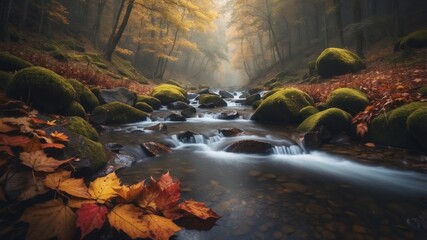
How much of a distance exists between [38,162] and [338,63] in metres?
13.6

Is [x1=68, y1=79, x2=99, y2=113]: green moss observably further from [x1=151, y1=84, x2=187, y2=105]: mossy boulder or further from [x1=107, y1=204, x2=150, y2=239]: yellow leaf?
[x1=107, y1=204, x2=150, y2=239]: yellow leaf

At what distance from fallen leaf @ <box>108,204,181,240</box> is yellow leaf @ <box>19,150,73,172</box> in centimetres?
78

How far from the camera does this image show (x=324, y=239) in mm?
2287

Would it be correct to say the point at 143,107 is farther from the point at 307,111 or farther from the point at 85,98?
the point at 307,111

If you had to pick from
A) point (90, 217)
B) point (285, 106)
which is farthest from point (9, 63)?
point (285, 106)

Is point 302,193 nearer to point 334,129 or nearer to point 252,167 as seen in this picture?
point 252,167

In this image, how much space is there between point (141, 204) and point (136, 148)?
3097mm

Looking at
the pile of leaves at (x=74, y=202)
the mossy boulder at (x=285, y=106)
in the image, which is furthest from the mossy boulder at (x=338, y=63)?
the pile of leaves at (x=74, y=202)

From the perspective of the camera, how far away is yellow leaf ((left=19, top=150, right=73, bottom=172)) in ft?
7.22

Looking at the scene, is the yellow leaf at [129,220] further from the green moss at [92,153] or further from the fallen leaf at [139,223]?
the green moss at [92,153]

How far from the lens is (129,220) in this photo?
1.88 m

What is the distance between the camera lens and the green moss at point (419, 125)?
4591mm

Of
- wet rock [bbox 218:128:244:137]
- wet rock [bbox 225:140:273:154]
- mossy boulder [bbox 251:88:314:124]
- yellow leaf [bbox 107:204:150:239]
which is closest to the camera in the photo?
yellow leaf [bbox 107:204:150:239]

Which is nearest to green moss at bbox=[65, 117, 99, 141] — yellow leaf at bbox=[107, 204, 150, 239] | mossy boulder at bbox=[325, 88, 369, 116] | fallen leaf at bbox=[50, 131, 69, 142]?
fallen leaf at bbox=[50, 131, 69, 142]
